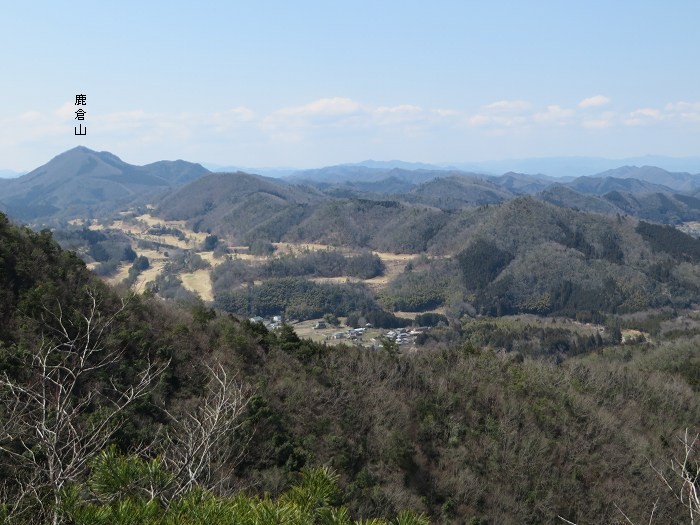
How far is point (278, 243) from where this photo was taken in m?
137

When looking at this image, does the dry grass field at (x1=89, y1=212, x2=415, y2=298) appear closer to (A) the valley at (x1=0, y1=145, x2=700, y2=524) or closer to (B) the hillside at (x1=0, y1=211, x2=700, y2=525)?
(A) the valley at (x1=0, y1=145, x2=700, y2=524)

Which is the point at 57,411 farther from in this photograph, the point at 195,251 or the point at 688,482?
the point at 195,251

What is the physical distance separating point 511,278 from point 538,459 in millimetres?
82312

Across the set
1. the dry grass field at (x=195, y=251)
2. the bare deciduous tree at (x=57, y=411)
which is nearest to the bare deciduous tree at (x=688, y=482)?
the bare deciduous tree at (x=57, y=411)

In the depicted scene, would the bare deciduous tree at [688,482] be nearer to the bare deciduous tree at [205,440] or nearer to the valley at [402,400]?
the valley at [402,400]

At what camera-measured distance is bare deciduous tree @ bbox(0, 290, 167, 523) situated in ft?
18.5

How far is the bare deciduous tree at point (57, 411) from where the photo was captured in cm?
563

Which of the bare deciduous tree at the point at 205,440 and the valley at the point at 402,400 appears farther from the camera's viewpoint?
the valley at the point at 402,400

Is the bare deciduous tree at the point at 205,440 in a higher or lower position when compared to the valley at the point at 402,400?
higher

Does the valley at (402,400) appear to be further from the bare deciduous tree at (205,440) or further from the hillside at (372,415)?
the bare deciduous tree at (205,440)

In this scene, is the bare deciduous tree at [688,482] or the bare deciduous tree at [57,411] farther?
the bare deciduous tree at [57,411]

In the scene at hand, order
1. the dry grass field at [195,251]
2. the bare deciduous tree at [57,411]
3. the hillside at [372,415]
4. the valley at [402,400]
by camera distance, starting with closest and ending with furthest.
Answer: the bare deciduous tree at [57,411]
the hillside at [372,415]
the valley at [402,400]
the dry grass field at [195,251]

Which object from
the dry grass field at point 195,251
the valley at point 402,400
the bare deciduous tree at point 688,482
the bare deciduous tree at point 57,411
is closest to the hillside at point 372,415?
the valley at point 402,400

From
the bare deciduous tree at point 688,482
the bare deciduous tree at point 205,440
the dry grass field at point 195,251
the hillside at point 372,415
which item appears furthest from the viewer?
the dry grass field at point 195,251
